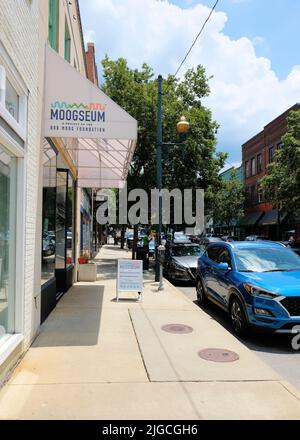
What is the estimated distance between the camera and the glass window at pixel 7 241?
4984mm

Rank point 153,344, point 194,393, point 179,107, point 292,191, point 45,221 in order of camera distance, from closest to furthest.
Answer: point 194,393 → point 153,344 → point 45,221 → point 179,107 → point 292,191

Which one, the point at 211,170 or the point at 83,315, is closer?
the point at 83,315

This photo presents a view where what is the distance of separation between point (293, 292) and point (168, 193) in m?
12.6

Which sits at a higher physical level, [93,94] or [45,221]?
[93,94]

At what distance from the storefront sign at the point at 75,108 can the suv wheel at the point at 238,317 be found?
3605 millimetres

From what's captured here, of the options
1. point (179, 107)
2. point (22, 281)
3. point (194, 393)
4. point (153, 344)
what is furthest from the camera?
point (179, 107)

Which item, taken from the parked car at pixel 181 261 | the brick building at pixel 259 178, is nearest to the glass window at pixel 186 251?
the parked car at pixel 181 261

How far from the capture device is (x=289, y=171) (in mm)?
23109

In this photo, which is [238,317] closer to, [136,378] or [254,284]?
[254,284]

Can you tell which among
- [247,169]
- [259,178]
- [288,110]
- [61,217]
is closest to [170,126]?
[61,217]

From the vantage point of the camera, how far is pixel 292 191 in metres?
22.9

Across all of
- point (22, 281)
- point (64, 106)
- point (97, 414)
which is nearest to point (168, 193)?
point (64, 106)
